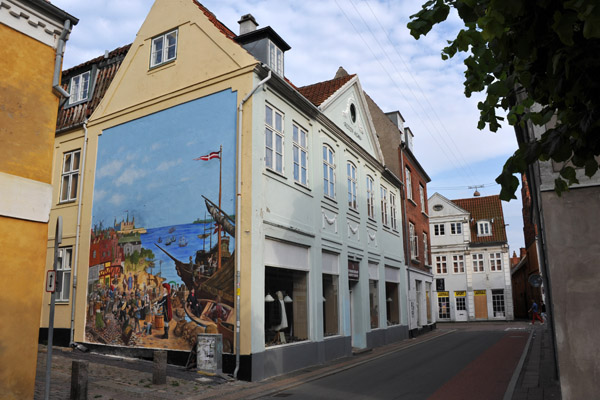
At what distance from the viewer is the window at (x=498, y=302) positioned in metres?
42.6

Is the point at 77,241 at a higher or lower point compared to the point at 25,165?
lower

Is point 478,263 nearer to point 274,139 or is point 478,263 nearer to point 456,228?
point 456,228

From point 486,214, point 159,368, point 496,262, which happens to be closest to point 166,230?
point 159,368

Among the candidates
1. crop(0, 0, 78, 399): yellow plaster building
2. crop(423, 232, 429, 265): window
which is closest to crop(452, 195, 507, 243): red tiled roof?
crop(423, 232, 429, 265): window

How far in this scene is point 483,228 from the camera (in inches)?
1832

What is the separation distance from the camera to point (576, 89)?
3314mm

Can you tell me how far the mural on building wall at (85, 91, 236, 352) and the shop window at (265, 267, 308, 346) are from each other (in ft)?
4.06

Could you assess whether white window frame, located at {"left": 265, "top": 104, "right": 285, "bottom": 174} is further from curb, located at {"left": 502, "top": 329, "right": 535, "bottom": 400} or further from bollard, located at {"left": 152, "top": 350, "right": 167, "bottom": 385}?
curb, located at {"left": 502, "top": 329, "right": 535, "bottom": 400}

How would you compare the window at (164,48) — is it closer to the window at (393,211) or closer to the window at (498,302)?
the window at (393,211)

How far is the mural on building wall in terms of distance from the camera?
12906mm

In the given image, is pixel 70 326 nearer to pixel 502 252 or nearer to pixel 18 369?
pixel 18 369

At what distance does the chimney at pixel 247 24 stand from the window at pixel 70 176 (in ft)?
23.7

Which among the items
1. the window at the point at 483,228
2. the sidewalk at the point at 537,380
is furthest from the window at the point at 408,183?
the window at the point at 483,228

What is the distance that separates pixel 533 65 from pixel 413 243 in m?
26.2
